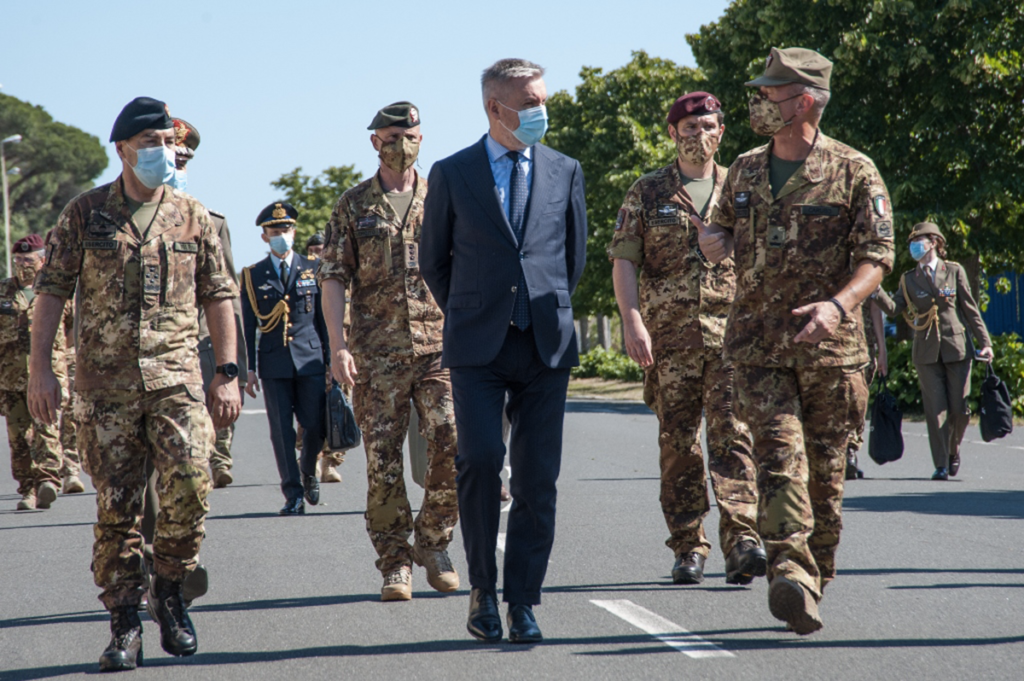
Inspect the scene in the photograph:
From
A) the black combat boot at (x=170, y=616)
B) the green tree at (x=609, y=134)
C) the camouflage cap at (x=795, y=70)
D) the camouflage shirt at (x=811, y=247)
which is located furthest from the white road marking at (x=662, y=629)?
the green tree at (x=609, y=134)

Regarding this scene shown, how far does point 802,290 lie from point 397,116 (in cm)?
273

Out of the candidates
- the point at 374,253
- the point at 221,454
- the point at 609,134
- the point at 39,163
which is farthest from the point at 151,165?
the point at 39,163

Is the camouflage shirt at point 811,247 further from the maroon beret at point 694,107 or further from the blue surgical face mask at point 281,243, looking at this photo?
the blue surgical face mask at point 281,243

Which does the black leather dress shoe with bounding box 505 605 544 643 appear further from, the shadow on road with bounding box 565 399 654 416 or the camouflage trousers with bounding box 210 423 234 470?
the shadow on road with bounding box 565 399 654 416

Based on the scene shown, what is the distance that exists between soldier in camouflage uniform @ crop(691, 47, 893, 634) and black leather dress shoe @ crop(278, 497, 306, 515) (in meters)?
5.75

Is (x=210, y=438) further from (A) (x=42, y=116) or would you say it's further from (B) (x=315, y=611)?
(A) (x=42, y=116)

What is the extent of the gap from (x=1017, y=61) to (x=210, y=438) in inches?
837

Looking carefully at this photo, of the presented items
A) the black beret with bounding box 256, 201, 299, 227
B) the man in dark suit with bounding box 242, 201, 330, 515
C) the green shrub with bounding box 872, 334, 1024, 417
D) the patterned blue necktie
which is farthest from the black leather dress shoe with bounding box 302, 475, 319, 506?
the green shrub with bounding box 872, 334, 1024, 417

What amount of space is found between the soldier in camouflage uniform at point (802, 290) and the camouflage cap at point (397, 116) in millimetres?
2211

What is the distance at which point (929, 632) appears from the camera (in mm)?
5504

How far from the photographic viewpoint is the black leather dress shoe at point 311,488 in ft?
35.8

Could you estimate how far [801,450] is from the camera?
5.26 m

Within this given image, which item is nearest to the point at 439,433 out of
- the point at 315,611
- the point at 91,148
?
the point at 315,611

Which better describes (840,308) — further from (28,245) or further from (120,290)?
(28,245)
